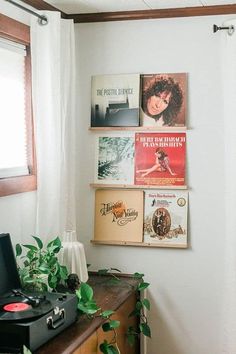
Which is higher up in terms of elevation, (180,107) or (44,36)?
(44,36)

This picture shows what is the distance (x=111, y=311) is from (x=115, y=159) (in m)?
1.05

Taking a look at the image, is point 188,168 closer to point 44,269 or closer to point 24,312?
point 44,269

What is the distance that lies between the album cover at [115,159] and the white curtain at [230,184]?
577 millimetres

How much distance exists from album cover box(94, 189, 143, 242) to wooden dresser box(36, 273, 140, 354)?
0.24 meters

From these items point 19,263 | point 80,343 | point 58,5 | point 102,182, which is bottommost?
point 80,343

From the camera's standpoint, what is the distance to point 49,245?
8.69 feet

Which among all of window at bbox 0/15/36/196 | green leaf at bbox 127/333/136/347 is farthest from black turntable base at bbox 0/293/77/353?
green leaf at bbox 127/333/136/347

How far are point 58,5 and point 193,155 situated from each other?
3.65ft

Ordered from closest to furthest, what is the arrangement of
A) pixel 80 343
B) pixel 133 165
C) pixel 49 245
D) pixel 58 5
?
pixel 80 343 → pixel 49 245 → pixel 58 5 → pixel 133 165

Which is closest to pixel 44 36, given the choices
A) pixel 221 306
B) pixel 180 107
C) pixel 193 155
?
pixel 180 107

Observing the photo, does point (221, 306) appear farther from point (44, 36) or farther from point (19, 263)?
point (44, 36)

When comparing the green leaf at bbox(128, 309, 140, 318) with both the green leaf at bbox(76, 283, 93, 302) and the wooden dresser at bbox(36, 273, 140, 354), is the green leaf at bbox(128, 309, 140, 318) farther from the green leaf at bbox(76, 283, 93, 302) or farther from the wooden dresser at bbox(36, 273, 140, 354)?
the green leaf at bbox(76, 283, 93, 302)

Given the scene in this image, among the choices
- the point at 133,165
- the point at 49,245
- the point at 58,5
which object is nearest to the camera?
the point at 49,245

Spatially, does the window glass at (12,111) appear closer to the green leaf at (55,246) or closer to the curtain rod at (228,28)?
the green leaf at (55,246)
